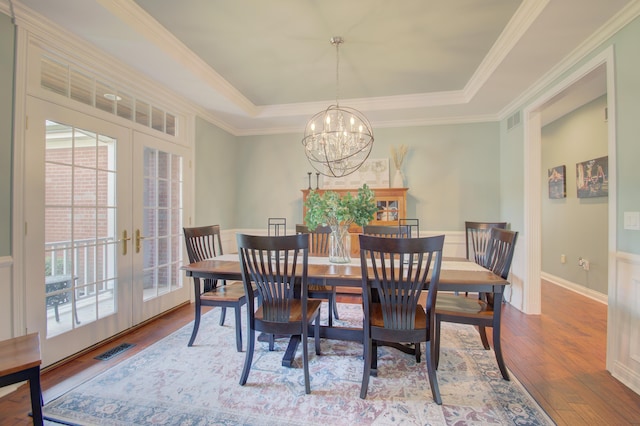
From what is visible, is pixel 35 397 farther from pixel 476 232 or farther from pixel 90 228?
pixel 476 232

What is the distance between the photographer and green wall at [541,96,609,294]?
3.73m

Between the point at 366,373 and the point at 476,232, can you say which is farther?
the point at 476,232

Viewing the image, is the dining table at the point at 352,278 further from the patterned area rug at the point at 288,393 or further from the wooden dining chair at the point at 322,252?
the wooden dining chair at the point at 322,252

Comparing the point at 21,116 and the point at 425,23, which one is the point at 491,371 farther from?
the point at 21,116

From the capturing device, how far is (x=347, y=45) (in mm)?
2672

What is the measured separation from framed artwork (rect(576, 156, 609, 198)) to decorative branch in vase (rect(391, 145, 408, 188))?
2.43m

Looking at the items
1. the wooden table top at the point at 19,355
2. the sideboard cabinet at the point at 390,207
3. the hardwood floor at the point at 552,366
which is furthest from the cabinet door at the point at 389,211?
the wooden table top at the point at 19,355

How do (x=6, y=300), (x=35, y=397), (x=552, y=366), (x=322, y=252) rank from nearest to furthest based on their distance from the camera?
(x=35, y=397), (x=6, y=300), (x=552, y=366), (x=322, y=252)

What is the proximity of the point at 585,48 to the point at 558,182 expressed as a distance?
2811mm

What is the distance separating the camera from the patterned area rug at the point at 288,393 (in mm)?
1650

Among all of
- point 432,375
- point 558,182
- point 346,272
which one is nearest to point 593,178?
point 558,182

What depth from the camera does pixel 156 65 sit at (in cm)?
277

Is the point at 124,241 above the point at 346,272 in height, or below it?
above

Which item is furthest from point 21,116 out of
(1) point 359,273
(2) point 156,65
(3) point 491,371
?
(3) point 491,371
